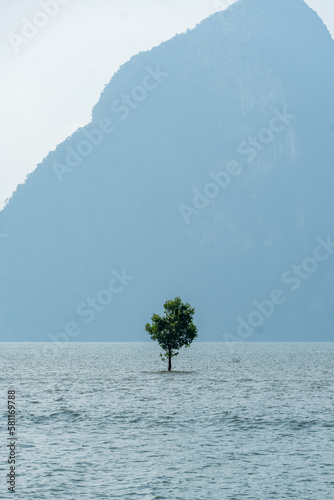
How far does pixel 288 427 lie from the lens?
49000 mm

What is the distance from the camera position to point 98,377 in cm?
10481

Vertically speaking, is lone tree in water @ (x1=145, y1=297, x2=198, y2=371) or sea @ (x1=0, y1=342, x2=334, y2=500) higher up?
lone tree in water @ (x1=145, y1=297, x2=198, y2=371)

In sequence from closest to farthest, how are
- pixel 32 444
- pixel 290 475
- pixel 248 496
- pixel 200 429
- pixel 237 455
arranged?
pixel 248 496, pixel 290 475, pixel 237 455, pixel 32 444, pixel 200 429

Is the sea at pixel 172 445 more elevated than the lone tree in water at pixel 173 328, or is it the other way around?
the lone tree in water at pixel 173 328

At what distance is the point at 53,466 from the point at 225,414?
2391 centimetres

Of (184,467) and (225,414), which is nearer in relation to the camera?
(184,467)

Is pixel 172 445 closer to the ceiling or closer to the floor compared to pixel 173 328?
closer to the floor

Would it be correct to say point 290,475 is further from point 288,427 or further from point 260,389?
point 260,389

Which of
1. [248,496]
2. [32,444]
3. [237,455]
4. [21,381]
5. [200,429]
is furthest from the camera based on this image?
[21,381]

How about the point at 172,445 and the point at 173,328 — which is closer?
the point at 172,445

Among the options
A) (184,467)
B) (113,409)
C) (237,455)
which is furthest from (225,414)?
(184,467)

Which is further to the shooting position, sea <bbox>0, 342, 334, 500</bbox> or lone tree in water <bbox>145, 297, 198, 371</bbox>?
lone tree in water <bbox>145, 297, 198, 371</bbox>

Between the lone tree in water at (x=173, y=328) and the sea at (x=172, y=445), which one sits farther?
the lone tree in water at (x=173, y=328)

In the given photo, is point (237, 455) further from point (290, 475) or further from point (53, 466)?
point (53, 466)
